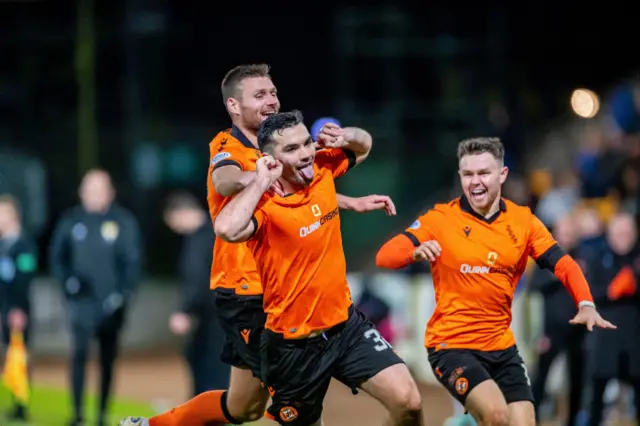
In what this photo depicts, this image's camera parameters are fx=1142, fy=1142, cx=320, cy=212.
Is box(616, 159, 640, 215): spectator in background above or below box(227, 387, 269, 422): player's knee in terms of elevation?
above

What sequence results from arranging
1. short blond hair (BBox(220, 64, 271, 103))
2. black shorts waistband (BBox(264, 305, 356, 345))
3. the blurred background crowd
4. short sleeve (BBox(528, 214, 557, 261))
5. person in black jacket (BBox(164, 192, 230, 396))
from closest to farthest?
black shorts waistband (BBox(264, 305, 356, 345)) → short blond hair (BBox(220, 64, 271, 103)) → short sleeve (BBox(528, 214, 557, 261)) → person in black jacket (BBox(164, 192, 230, 396)) → the blurred background crowd

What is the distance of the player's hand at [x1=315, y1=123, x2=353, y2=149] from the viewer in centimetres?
626

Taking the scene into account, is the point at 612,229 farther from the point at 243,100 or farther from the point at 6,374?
the point at 6,374

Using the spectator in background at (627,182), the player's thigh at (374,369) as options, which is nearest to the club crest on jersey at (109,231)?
the player's thigh at (374,369)

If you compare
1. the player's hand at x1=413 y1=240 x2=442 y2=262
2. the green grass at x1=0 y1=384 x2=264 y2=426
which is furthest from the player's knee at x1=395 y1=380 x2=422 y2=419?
the green grass at x1=0 y1=384 x2=264 y2=426

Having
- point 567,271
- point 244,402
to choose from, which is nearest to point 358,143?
point 567,271

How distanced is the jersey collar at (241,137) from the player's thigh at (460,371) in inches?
65.6

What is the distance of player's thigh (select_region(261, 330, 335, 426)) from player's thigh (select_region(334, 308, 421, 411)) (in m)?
0.10

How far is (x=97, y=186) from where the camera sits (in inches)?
404

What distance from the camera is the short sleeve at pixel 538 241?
668cm

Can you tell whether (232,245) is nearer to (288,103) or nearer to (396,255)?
(396,255)

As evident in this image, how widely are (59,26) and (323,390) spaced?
1321cm

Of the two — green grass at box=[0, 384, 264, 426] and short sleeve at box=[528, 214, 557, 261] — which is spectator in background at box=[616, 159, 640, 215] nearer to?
green grass at box=[0, 384, 264, 426]

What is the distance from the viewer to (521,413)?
6.49 meters
